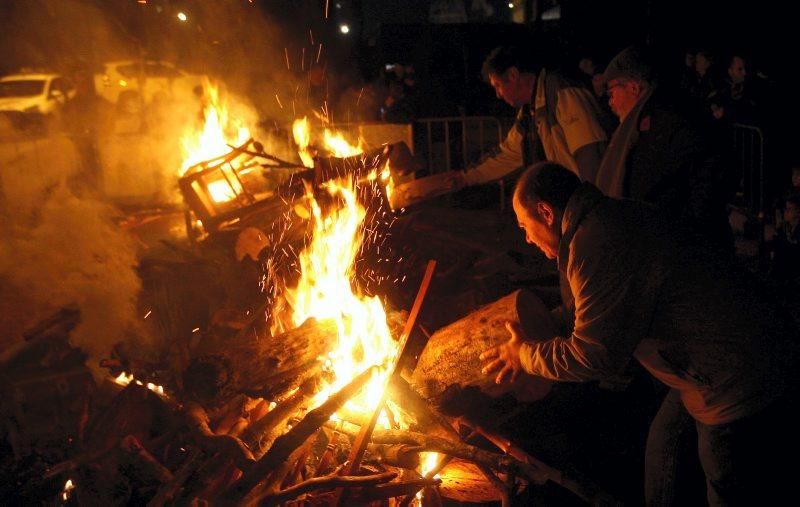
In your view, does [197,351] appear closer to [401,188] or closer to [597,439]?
[401,188]

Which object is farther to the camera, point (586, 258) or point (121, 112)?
point (121, 112)

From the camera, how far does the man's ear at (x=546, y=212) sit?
268 cm

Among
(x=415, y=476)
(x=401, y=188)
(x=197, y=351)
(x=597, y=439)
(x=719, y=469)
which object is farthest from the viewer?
(x=401, y=188)

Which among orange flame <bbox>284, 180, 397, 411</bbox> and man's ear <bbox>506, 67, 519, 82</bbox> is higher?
man's ear <bbox>506, 67, 519, 82</bbox>

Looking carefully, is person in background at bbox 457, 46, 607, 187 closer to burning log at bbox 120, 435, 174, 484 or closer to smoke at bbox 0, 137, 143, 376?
burning log at bbox 120, 435, 174, 484

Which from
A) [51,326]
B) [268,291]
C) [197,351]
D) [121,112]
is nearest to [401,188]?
[268,291]

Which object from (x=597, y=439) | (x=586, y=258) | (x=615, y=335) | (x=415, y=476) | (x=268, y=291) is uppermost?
(x=586, y=258)

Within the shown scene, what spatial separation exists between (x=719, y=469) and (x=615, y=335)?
85cm

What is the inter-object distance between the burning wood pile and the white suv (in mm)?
7468

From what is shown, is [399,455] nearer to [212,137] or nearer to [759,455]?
[759,455]

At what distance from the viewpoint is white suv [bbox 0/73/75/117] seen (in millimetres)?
10516

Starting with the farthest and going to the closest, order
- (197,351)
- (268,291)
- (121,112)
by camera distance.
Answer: (121,112) < (268,291) < (197,351)

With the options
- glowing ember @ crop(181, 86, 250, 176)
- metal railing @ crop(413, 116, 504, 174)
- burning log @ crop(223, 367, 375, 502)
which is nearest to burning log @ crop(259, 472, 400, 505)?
burning log @ crop(223, 367, 375, 502)

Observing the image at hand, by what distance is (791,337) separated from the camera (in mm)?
2578
